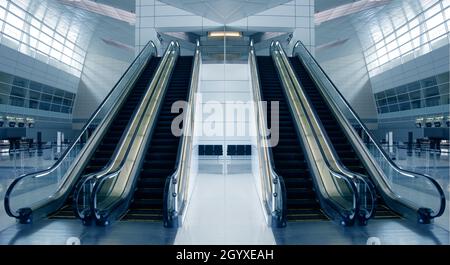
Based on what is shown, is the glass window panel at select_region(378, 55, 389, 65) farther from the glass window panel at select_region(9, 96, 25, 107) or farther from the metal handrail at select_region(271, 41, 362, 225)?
the glass window panel at select_region(9, 96, 25, 107)

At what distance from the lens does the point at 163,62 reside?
46.3 ft

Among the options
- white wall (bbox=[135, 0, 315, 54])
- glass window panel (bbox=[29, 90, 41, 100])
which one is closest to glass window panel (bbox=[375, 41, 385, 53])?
white wall (bbox=[135, 0, 315, 54])

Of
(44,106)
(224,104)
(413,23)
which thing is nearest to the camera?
(224,104)

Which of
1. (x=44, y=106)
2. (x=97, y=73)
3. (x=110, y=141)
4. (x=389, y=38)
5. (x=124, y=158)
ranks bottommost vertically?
(x=124, y=158)

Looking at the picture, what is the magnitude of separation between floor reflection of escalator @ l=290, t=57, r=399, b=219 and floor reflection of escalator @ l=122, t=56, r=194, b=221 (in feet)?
13.9

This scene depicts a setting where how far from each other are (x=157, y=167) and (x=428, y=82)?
85.2 feet

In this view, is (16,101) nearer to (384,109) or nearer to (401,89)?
(401,89)

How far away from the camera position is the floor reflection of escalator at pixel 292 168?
676 cm

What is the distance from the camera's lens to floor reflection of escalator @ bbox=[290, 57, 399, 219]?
677 centimetres

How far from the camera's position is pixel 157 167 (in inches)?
324

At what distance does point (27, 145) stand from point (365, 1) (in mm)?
26126

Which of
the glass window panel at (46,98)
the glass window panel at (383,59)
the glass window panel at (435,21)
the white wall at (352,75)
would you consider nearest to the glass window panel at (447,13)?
the glass window panel at (435,21)

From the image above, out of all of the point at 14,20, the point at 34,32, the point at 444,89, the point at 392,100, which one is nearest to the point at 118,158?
the point at 14,20

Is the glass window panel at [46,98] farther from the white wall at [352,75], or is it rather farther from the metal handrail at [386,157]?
the white wall at [352,75]
